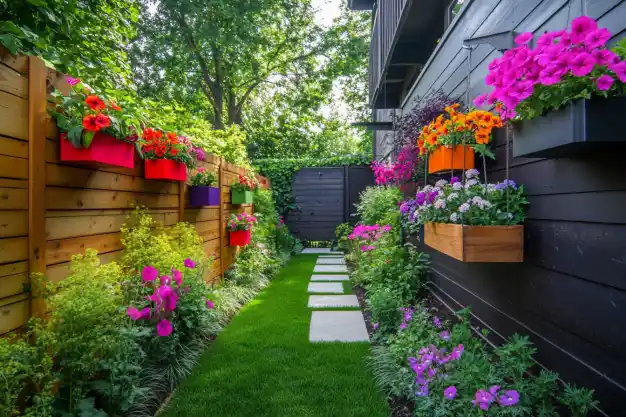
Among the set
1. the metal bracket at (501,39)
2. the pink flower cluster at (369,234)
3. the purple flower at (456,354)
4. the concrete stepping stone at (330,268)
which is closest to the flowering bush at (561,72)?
the metal bracket at (501,39)

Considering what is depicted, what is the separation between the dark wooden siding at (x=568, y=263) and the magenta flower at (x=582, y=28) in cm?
20

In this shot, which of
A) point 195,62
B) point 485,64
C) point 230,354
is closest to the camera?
point 485,64

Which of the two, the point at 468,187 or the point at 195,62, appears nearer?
the point at 468,187

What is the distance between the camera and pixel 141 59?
8898mm

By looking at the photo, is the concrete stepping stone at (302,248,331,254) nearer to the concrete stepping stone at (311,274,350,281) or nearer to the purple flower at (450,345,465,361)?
the concrete stepping stone at (311,274,350,281)

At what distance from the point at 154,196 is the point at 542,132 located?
2461 mm

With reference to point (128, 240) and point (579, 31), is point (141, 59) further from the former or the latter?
point (579, 31)

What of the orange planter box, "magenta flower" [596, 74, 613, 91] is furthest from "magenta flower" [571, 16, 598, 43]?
the orange planter box

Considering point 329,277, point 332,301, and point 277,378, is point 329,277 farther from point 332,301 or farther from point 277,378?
point 277,378

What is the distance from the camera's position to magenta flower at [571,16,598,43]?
3.38 ft

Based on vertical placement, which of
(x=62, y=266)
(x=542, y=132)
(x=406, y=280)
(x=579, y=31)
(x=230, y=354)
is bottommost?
(x=230, y=354)

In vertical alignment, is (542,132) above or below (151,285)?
above

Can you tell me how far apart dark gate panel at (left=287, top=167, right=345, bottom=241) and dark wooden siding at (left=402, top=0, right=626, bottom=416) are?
6.55 metres

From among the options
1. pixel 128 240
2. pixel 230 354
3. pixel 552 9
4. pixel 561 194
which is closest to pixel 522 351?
pixel 561 194
